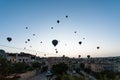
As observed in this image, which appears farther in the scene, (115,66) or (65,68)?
(115,66)

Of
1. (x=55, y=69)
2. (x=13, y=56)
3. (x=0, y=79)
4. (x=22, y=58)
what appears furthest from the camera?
(x=22, y=58)

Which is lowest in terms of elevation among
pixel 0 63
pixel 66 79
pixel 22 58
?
pixel 66 79

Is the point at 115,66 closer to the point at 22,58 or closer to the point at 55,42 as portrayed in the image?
the point at 22,58

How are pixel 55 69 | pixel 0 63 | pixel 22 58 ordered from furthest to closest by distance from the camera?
pixel 22 58, pixel 55 69, pixel 0 63

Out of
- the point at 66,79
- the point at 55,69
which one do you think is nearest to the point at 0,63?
the point at 66,79

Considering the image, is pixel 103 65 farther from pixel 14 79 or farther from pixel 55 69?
pixel 14 79

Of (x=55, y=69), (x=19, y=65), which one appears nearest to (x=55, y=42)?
(x=19, y=65)

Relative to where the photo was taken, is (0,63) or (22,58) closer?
(0,63)

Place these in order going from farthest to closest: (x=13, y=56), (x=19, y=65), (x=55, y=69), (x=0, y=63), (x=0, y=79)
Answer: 1. (x=13, y=56)
2. (x=55, y=69)
3. (x=19, y=65)
4. (x=0, y=63)
5. (x=0, y=79)

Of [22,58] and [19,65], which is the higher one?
[22,58]
